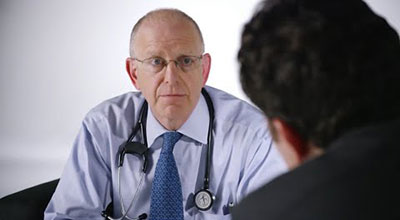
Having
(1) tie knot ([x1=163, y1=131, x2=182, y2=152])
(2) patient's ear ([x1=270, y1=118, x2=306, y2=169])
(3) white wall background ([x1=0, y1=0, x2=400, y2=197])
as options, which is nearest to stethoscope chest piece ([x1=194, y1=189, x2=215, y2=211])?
(1) tie knot ([x1=163, y1=131, x2=182, y2=152])

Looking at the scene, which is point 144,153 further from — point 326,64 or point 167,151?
point 326,64

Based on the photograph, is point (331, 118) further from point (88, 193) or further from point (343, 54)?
point (88, 193)

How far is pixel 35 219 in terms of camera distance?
1584 mm

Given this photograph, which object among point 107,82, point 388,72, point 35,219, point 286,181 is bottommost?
point 35,219

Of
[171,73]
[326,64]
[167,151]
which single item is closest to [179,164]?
[167,151]

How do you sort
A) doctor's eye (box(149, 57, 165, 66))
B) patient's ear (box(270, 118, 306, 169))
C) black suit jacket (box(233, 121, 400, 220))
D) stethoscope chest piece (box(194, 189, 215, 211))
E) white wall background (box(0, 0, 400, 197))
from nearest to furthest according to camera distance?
black suit jacket (box(233, 121, 400, 220))
patient's ear (box(270, 118, 306, 169))
stethoscope chest piece (box(194, 189, 215, 211))
doctor's eye (box(149, 57, 165, 66))
white wall background (box(0, 0, 400, 197))

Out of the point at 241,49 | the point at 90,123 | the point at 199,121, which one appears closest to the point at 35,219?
the point at 90,123

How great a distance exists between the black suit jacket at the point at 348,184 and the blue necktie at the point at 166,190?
90 centimetres

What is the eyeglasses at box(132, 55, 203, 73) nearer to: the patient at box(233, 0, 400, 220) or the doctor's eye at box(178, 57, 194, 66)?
the doctor's eye at box(178, 57, 194, 66)

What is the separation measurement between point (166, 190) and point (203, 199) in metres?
0.11

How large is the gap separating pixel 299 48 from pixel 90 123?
112 centimetres

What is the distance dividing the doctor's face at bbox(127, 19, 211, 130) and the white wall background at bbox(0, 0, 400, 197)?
0.94 metres

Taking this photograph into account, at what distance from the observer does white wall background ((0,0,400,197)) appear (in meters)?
2.58

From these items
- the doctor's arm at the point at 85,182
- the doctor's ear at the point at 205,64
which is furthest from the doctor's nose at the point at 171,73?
the doctor's arm at the point at 85,182
